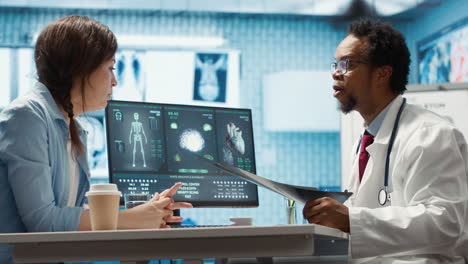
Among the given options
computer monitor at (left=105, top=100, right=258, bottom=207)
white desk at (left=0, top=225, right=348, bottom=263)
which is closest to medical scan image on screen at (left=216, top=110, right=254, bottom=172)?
computer monitor at (left=105, top=100, right=258, bottom=207)

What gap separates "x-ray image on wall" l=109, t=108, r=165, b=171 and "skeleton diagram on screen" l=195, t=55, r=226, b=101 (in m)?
3.27

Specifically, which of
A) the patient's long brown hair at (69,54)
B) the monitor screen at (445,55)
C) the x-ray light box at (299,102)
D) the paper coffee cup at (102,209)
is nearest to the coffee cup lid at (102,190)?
the paper coffee cup at (102,209)

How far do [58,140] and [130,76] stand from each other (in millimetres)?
3568

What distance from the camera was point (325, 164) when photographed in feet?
17.9

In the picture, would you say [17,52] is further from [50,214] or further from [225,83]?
[50,214]

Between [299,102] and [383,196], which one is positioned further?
[299,102]

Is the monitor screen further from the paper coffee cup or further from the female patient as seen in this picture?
the paper coffee cup

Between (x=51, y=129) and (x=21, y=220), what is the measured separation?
249mm

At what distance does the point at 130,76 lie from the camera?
5238mm

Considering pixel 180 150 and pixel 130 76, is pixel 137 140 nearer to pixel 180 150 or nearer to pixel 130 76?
pixel 180 150

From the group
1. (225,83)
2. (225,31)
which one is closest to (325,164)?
(225,83)

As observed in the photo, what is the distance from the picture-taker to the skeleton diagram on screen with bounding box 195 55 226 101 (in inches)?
212

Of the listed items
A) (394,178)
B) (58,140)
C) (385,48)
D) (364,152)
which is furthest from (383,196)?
(58,140)

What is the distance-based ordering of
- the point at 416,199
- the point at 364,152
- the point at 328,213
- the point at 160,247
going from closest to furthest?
the point at 160,247 → the point at 328,213 → the point at 416,199 → the point at 364,152
